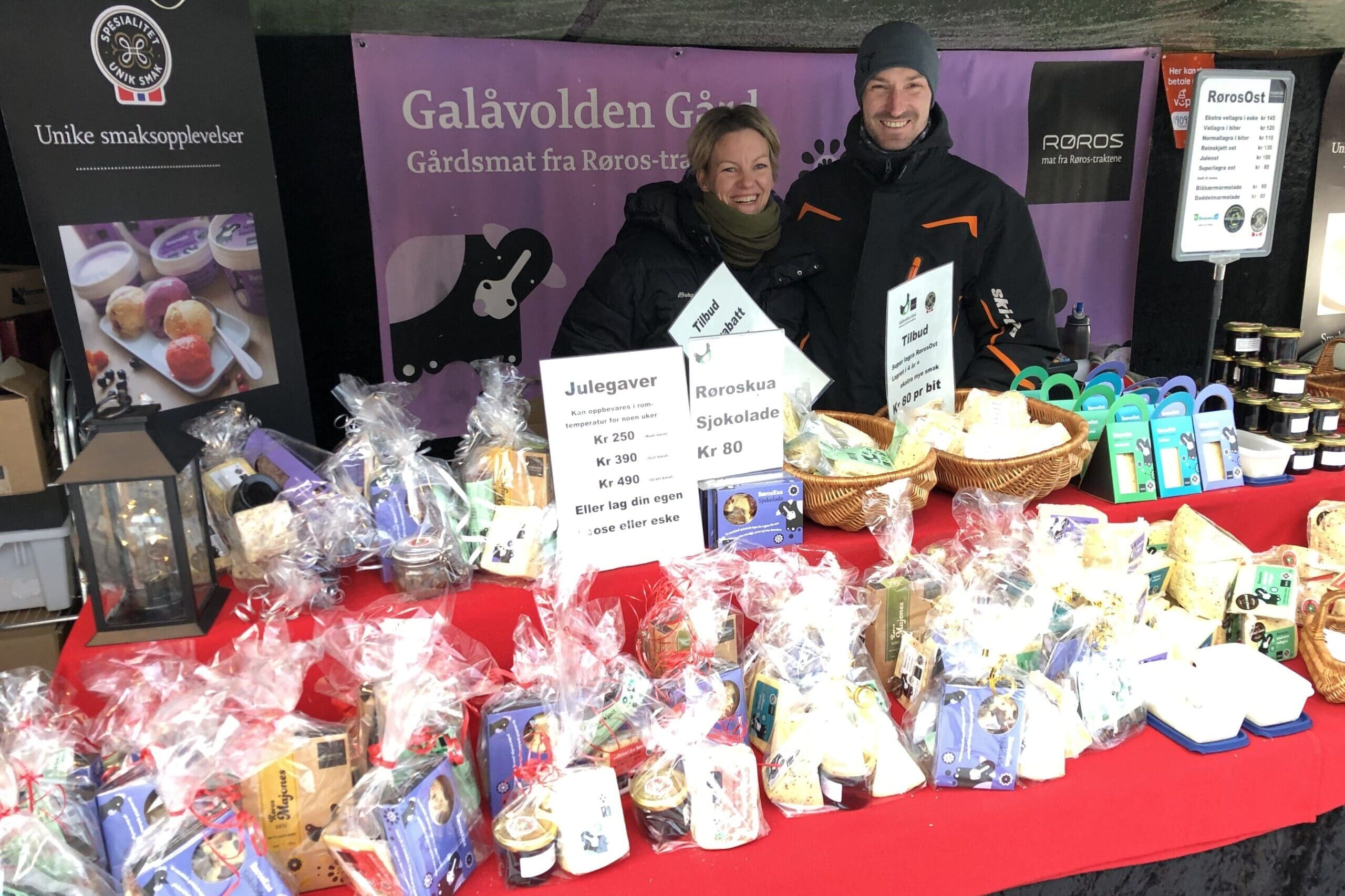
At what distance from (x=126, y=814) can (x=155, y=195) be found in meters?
1.59

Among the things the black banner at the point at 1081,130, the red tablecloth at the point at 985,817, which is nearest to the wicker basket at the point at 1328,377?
the black banner at the point at 1081,130

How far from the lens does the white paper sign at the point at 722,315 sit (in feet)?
6.99

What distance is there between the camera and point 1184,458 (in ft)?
6.94

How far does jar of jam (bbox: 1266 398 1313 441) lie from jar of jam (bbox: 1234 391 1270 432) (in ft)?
0.08

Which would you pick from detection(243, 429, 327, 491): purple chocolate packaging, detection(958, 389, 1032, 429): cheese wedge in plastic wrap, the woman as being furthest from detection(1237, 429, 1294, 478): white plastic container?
detection(243, 429, 327, 491): purple chocolate packaging

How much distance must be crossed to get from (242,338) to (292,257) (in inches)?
45.1

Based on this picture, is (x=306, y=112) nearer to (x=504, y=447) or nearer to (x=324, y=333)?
(x=324, y=333)

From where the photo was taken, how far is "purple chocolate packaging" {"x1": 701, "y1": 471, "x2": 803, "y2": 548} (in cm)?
178

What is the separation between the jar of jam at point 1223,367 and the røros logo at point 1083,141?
206 cm

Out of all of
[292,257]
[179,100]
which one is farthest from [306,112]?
[179,100]

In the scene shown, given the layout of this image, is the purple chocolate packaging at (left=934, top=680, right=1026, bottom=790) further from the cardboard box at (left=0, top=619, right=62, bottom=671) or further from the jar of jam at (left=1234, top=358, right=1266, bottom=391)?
the cardboard box at (left=0, top=619, right=62, bottom=671)

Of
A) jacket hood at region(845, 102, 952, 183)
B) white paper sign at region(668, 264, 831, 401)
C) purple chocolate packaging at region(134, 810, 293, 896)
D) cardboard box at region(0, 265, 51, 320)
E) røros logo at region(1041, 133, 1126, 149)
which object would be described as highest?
røros logo at region(1041, 133, 1126, 149)

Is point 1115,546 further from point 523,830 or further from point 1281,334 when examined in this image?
point 523,830

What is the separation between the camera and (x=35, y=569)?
2.37 metres
